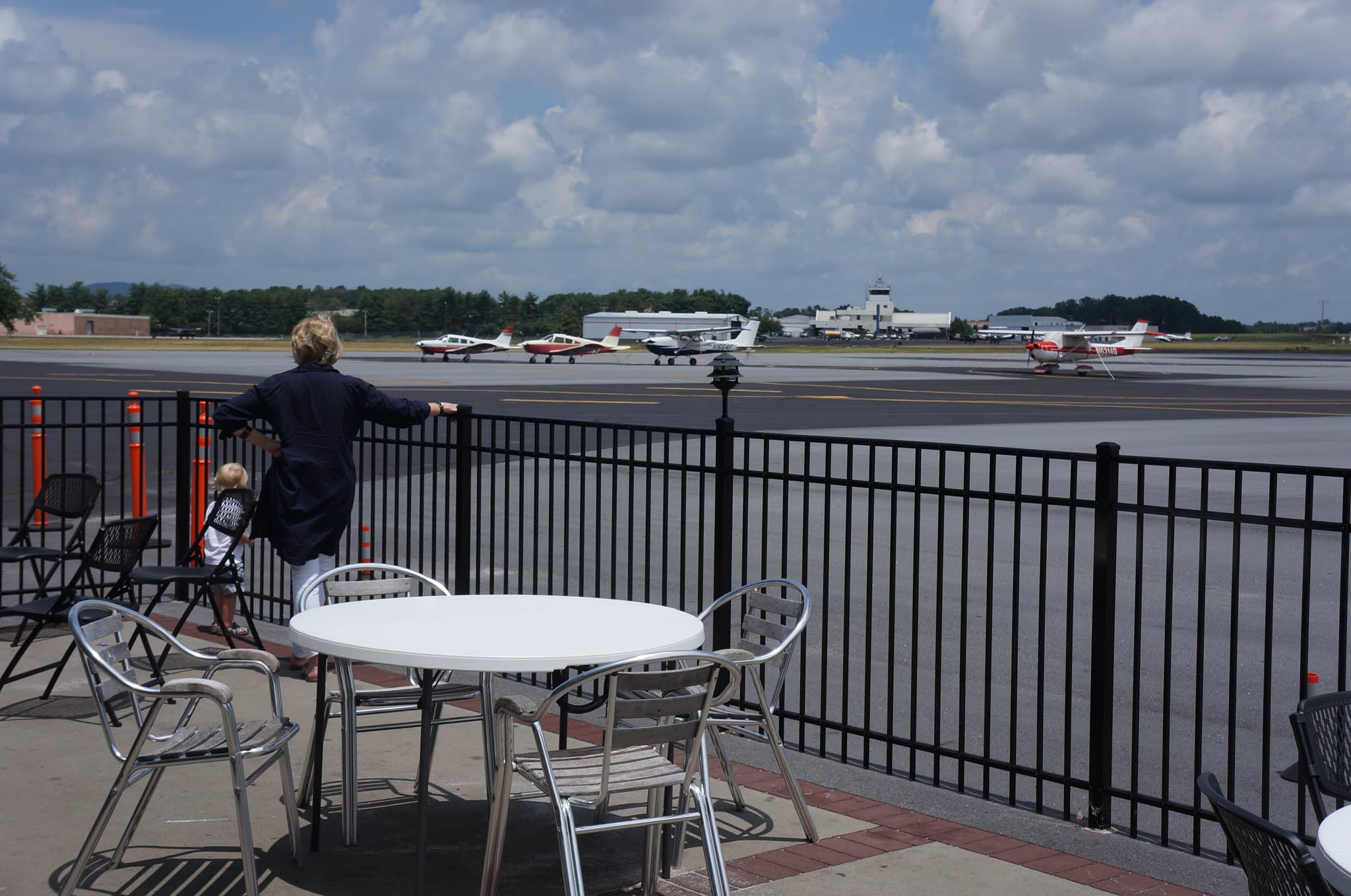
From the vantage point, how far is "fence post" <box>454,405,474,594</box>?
7996 millimetres

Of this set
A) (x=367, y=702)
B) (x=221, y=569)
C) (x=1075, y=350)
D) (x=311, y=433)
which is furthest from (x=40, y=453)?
(x=1075, y=350)

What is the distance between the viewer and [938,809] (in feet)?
18.8

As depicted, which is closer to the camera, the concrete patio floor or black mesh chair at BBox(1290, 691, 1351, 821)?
black mesh chair at BBox(1290, 691, 1351, 821)

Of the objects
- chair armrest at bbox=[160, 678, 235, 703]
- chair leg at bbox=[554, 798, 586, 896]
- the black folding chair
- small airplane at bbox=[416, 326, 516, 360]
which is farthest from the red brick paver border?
small airplane at bbox=[416, 326, 516, 360]

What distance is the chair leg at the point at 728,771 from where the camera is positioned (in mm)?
5383

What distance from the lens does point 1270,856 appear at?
8.51ft

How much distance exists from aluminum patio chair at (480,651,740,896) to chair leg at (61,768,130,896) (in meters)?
1.24

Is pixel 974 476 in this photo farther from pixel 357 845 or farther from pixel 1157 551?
pixel 357 845

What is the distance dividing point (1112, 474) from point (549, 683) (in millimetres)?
3700

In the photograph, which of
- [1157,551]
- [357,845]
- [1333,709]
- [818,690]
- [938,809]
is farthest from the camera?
[1157,551]

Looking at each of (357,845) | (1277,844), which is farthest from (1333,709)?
(357,845)

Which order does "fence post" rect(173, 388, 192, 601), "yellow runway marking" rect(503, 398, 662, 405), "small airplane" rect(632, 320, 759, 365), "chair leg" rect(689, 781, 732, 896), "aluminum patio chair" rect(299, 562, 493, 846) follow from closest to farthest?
1. "chair leg" rect(689, 781, 732, 896)
2. "aluminum patio chair" rect(299, 562, 493, 846)
3. "fence post" rect(173, 388, 192, 601)
4. "yellow runway marking" rect(503, 398, 662, 405)
5. "small airplane" rect(632, 320, 759, 365)

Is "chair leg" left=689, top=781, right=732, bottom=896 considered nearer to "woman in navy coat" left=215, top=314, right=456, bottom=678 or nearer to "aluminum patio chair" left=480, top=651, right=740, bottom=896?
"aluminum patio chair" left=480, top=651, right=740, bottom=896

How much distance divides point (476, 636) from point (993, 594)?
17.4 ft
